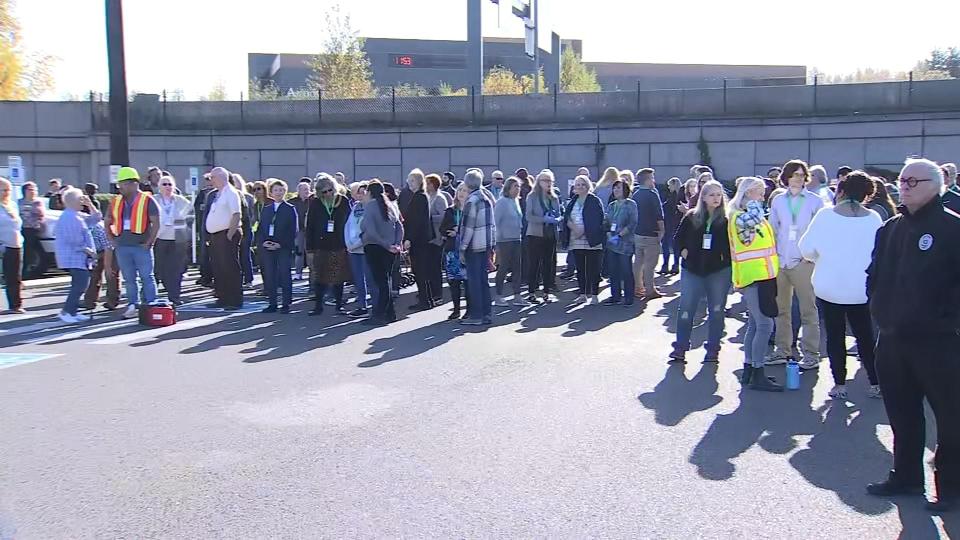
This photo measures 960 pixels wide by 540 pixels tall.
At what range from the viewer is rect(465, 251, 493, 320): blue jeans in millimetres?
11922

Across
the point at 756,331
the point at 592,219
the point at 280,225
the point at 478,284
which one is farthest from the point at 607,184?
the point at 756,331

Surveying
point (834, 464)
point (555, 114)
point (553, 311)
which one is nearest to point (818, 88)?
point (555, 114)

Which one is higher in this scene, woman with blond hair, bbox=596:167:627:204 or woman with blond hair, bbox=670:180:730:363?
woman with blond hair, bbox=596:167:627:204

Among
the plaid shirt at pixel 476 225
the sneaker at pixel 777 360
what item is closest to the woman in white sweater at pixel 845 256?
the sneaker at pixel 777 360

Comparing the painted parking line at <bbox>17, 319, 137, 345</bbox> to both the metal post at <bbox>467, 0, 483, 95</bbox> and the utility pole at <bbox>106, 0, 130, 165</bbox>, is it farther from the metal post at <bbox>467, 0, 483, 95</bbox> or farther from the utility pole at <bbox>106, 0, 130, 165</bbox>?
the metal post at <bbox>467, 0, 483, 95</bbox>

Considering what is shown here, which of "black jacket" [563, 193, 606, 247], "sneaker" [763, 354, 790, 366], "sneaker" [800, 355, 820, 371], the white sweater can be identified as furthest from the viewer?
"black jacket" [563, 193, 606, 247]

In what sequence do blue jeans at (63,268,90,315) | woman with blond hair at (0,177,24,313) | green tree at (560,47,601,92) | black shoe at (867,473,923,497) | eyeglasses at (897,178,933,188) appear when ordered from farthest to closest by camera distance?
green tree at (560,47,601,92)
woman with blond hair at (0,177,24,313)
blue jeans at (63,268,90,315)
black shoe at (867,473,923,497)
eyeglasses at (897,178,933,188)

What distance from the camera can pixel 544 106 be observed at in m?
31.9

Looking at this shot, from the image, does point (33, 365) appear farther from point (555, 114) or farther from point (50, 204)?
point (555, 114)

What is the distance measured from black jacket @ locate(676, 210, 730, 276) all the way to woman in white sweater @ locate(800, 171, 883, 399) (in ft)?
4.29

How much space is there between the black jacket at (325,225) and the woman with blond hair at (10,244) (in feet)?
13.8

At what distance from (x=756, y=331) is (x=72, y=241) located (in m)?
9.03

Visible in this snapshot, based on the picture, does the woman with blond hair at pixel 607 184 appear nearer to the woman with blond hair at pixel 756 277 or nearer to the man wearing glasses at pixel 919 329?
the woman with blond hair at pixel 756 277

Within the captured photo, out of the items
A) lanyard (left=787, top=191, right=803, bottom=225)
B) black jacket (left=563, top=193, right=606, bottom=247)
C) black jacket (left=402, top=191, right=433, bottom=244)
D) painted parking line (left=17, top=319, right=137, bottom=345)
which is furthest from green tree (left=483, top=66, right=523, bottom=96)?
lanyard (left=787, top=191, right=803, bottom=225)
